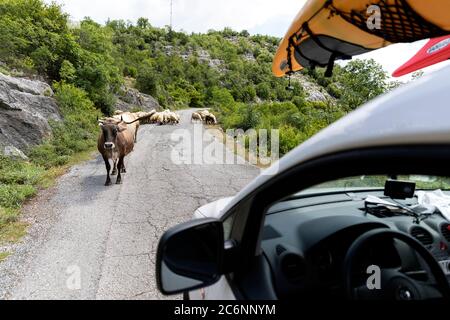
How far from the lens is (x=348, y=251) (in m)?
1.23

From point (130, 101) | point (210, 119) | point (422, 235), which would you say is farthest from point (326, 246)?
point (130, 101)

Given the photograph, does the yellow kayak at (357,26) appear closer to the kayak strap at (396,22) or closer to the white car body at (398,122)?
the kayak strap at (396,22)

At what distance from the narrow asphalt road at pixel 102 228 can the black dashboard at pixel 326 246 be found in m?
2.34

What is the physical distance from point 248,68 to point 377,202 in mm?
104139

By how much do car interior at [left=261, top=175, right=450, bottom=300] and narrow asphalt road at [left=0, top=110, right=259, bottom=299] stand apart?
2358 millimetres

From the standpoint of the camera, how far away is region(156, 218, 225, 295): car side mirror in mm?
1225

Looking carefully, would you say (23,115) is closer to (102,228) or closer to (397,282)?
(102,228)

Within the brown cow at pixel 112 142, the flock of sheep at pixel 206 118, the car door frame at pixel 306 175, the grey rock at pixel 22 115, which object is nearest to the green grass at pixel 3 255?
the brown cow at pixel 112 142

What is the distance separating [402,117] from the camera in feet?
2.11

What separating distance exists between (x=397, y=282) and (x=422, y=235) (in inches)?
24.4

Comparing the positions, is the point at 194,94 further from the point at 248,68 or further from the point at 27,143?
the point at 27,143

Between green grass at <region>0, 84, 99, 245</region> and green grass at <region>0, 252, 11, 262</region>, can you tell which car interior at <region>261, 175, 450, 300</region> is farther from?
green grass at <region>0, 84, 99, 245</region>

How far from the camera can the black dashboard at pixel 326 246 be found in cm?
127

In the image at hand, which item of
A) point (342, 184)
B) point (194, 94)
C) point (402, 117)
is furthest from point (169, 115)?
point (194, 94)
